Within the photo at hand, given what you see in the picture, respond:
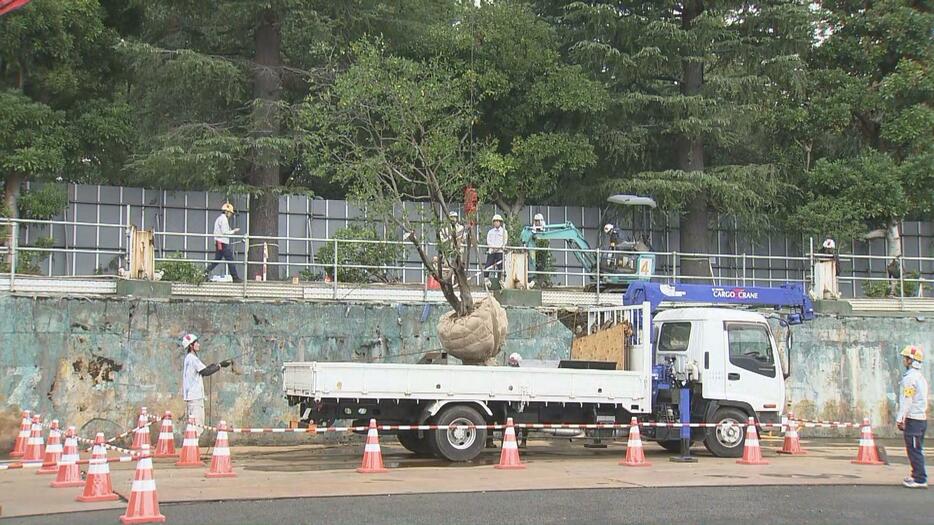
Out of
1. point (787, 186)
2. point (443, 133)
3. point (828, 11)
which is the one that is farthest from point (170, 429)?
point (828, 11)

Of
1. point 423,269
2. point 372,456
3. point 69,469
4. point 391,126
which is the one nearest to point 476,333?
point 372,456

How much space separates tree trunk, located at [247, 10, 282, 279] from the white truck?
1085 centimetres

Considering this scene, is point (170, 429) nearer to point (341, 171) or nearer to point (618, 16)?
point (341, 171)

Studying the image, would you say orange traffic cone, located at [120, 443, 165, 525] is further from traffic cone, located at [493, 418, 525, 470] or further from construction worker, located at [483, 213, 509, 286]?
construction worker, located at [483, 213, 509, 286]

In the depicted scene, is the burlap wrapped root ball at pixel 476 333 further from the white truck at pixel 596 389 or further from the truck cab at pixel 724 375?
the truck cab at pixel 724 375

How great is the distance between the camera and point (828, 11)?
3155cm

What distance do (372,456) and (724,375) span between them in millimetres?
6511

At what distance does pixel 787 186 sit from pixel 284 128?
14.9 meters

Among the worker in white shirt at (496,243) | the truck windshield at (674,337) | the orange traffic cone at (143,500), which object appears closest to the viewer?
the orange traffic cone at (143,500)

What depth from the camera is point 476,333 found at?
1638cm

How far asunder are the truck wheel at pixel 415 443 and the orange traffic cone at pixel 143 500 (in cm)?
638

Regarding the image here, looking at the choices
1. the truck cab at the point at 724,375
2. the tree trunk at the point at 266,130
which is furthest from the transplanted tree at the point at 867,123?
the tree trunk at the point at 266,130

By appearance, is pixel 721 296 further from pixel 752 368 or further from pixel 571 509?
pixel 571 509

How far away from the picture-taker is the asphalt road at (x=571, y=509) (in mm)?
10367
